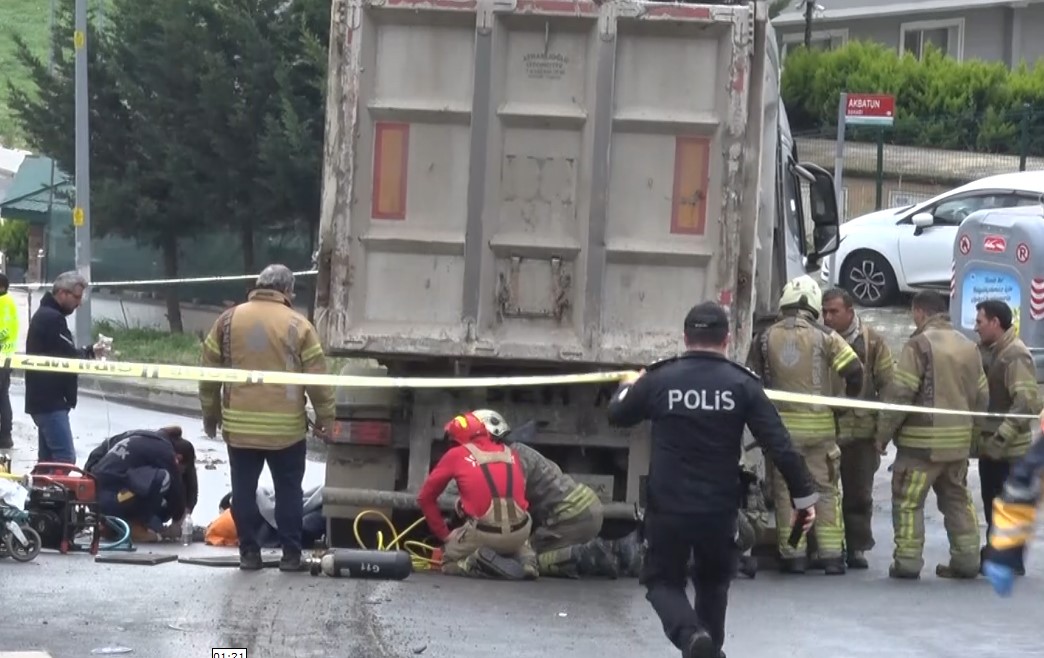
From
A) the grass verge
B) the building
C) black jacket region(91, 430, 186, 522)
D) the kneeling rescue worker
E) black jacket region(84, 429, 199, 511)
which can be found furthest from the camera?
the building

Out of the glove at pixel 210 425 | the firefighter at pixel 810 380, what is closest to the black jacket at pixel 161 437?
the glove at pixel 210 425

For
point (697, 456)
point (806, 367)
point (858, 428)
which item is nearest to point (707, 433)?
point (697, 456)

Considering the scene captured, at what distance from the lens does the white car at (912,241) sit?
21000 millimetres

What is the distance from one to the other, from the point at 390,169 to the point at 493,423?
55.2 inches

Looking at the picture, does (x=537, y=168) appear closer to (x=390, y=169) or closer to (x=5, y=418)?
(x=390, y=169)

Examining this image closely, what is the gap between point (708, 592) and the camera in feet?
23.2

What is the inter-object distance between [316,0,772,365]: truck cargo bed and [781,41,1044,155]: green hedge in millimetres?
19879

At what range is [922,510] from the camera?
1000 cm

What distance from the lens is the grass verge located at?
21.7 meters

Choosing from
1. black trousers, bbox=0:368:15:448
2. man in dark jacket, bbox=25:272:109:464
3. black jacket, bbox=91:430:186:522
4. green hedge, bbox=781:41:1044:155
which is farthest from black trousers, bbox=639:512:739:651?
green hedge, bbox=781:41:1044:155

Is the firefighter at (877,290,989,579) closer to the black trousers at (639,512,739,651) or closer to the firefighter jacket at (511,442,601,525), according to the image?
the firefighter jacket at (511,442,601,525)

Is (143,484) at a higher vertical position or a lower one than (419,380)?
lower

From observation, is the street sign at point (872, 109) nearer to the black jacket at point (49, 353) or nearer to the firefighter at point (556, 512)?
the black jacket at point (49, 353)

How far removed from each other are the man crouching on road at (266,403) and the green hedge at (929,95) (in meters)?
20.8
